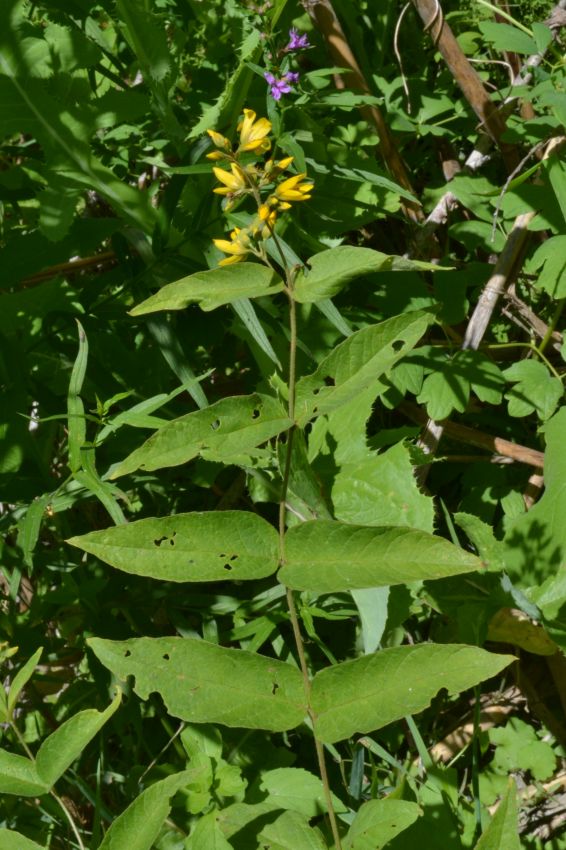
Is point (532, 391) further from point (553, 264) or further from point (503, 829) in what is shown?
point (503, 829)

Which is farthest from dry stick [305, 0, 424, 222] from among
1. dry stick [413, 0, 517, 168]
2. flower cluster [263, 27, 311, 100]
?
flower cluster [263, 27, 311, 100]

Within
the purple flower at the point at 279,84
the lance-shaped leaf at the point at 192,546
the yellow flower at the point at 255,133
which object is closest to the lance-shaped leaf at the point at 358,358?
the lance-shaped leaf at the point at 192,546

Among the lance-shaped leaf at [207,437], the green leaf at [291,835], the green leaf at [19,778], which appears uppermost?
the lance-shaped leaf at [207,437]

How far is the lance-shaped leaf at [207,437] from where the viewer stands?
1161mm

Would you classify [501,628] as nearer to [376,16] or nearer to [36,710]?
[36,710]

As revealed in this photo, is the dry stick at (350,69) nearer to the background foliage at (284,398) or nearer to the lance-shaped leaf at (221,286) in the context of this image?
the background foliage at (284,398)

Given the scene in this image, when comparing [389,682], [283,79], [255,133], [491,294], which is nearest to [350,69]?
[283,79]

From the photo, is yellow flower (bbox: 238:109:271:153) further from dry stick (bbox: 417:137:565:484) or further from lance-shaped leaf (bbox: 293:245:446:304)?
dry stick (bbox: 417:137:565:484)

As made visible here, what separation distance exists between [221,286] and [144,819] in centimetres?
72

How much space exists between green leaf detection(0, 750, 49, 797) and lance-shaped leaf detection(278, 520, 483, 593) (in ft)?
1.66

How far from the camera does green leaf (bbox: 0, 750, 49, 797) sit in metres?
1.32

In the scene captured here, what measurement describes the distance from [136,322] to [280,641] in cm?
79

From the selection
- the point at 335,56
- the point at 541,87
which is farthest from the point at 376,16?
the point at 541,87

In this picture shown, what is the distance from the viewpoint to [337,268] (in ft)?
3.81
